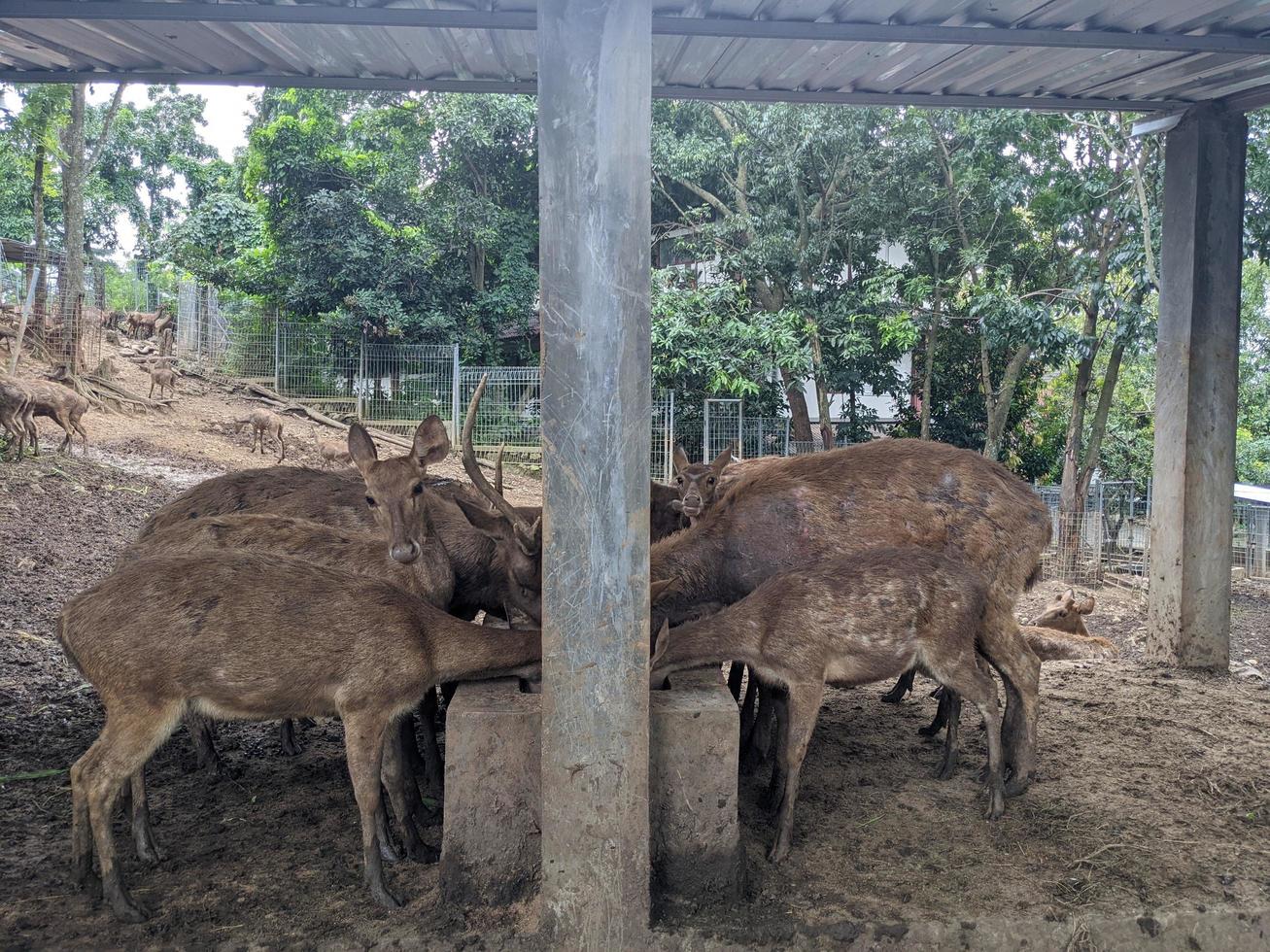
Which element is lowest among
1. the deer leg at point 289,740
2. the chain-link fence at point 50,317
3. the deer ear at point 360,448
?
the deer leg at point 289,740

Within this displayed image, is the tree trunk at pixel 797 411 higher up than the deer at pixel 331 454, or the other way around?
the tree trunk at pixel 797 411

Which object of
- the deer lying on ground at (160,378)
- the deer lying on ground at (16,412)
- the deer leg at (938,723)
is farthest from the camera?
the deer lying on ground at (160,378)

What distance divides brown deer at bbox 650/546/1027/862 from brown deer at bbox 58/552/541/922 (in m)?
1.00

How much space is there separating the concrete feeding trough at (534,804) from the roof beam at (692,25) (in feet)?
11.7

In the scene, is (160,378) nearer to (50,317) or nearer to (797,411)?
(50,317)

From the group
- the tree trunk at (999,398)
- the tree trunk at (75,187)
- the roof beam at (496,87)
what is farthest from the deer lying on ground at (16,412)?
the tree trunk at (999,398)

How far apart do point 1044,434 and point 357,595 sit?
18.1 m

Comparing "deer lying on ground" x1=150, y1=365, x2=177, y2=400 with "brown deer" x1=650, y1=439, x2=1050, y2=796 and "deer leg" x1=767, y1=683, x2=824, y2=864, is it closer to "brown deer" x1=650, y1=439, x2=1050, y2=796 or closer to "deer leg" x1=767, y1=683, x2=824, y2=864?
"brown deer" x1=650, y1=439, x2=1050, y2=796

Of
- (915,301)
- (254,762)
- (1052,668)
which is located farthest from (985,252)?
(254,762)

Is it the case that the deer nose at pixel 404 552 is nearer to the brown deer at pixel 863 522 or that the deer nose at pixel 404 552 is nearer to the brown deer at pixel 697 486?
the brown deer at pixel 863 522

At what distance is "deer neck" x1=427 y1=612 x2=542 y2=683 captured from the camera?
485 cm

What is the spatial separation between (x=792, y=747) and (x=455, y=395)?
18737 mm

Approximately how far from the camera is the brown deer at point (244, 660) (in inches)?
175

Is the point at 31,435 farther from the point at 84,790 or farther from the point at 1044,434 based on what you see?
the point at 1044,434
